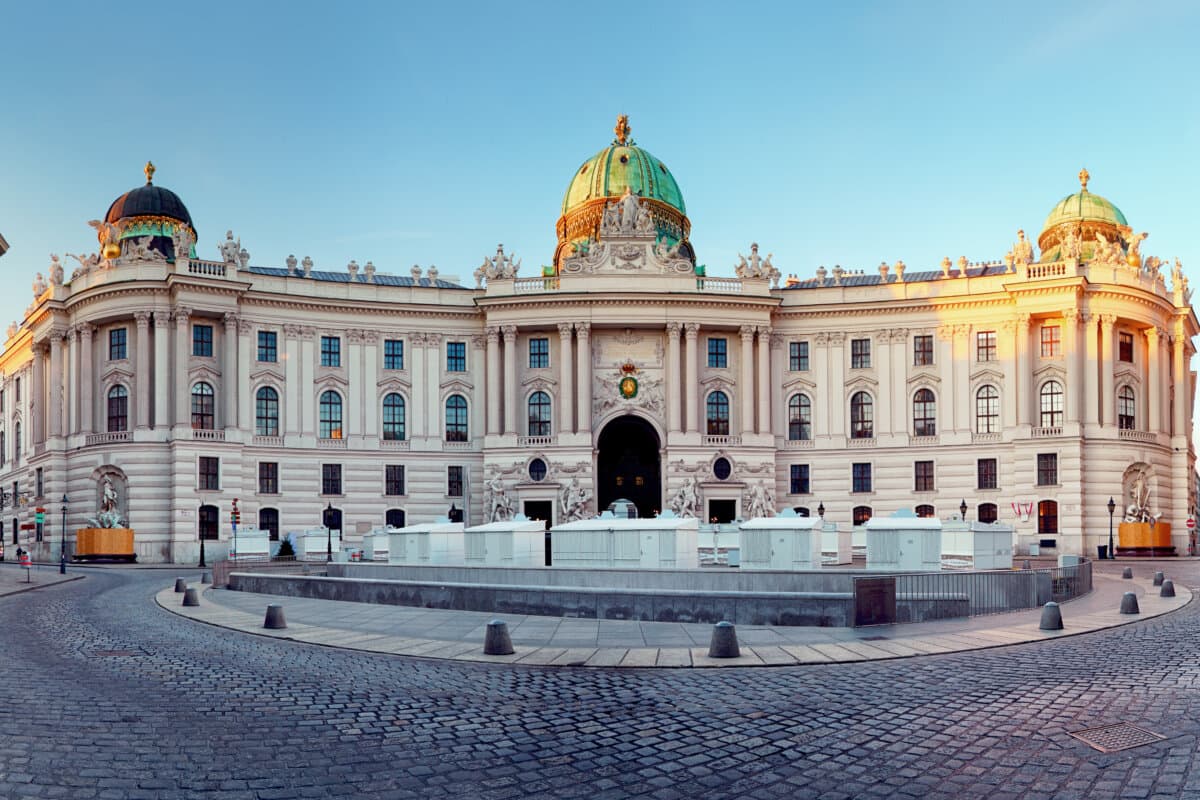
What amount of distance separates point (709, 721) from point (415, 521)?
55484mm

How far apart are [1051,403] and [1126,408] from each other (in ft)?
17.9

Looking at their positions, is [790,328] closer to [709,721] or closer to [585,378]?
[585,378]

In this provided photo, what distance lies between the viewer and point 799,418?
224ft

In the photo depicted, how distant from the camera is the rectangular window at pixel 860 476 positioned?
6662cm

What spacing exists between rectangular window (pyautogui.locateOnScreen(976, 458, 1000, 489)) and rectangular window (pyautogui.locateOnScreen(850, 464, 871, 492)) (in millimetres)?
6991

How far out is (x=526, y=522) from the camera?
129 ft

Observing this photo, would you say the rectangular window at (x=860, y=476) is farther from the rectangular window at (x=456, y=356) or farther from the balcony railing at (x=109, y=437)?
the balcony railing at (x=109, y=437)

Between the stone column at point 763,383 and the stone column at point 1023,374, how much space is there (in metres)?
16.1

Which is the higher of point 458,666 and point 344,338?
point 344,338

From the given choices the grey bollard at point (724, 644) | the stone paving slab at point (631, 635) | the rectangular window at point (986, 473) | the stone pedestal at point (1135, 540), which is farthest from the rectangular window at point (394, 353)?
the grey bollard at point (724, 644)

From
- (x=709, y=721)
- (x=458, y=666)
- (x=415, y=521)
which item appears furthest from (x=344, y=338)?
(x=709, y=721)

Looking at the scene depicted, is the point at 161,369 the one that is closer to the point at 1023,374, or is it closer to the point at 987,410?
the point at 987,410

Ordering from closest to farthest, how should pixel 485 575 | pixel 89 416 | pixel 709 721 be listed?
pixel 709 721, pixel 485 575, pixel 89 416

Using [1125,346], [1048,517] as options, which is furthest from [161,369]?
[1125,346]
